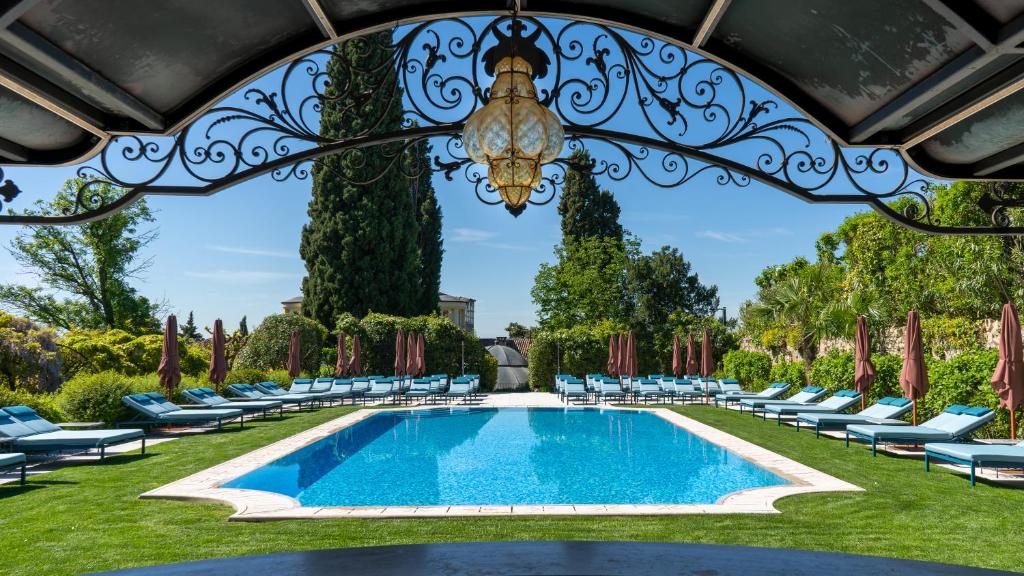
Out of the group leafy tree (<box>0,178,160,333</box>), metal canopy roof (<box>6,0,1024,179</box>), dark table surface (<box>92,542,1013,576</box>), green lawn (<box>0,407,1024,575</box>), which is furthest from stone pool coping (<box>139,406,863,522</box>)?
leafy tree (<box>0,178,160,333</box>)

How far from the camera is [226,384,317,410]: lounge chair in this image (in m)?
18.3

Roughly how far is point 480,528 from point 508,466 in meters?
5.09

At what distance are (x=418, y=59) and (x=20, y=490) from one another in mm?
8268

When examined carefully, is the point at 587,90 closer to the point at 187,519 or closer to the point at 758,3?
the point at 758,3

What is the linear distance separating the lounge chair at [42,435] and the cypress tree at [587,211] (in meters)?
32.6

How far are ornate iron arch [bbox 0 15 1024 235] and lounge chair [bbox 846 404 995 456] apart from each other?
836cm

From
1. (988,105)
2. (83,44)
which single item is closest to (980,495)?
(988,105)

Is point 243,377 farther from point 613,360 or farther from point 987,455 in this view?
point 987,455

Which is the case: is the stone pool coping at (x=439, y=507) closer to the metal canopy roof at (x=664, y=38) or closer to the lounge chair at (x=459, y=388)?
the metal canopy roof at (x=664, y=38)

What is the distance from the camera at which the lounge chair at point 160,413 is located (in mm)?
13602

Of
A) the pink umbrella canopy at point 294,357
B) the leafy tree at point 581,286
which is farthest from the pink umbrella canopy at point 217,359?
the leafy tree at point 581,286

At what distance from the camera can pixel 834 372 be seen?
17859 mm

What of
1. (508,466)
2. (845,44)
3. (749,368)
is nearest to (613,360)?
(749,368)

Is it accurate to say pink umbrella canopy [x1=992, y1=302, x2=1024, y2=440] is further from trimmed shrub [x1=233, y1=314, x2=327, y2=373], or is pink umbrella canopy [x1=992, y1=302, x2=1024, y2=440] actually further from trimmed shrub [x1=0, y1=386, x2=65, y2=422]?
trimmed shrub [x1=233, y1=314, x2=327, y2=373]
